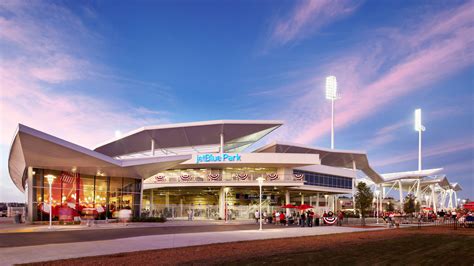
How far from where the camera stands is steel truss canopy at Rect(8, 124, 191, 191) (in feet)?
90.8

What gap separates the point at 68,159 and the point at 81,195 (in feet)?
28.0

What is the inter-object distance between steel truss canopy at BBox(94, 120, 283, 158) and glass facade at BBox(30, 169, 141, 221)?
1338 centimetres

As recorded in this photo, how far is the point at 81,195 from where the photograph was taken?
4031 centimetres

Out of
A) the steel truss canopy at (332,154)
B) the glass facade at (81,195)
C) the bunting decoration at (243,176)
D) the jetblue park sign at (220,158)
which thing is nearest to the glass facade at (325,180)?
the steel truss canopy at (332,154)

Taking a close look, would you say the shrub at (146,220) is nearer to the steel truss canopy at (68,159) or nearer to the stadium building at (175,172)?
the stadium building at (175,172)

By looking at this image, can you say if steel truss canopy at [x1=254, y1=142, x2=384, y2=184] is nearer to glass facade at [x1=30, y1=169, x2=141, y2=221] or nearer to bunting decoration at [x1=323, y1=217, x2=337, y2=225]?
bunting decoration at [x1=323, y1=217, x2=337, y2=225]

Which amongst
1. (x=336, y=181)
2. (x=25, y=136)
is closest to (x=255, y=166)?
(x=336, y=181)

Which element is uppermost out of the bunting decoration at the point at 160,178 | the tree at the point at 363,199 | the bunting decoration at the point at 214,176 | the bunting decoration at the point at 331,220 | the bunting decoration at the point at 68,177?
the bunting decoration at the point at 68,177

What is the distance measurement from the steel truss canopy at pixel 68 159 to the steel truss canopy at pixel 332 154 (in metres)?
29.1

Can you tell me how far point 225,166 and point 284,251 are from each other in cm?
4381

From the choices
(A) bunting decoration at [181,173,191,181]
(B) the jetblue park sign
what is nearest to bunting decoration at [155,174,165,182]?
(A) bunting decoration at [181,173,191,181]

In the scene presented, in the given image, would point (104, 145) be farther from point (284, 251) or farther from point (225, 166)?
point (284, 251)

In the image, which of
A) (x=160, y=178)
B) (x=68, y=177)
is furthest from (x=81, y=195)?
(x=160, y=178)

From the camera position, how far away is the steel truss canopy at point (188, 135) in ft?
186
